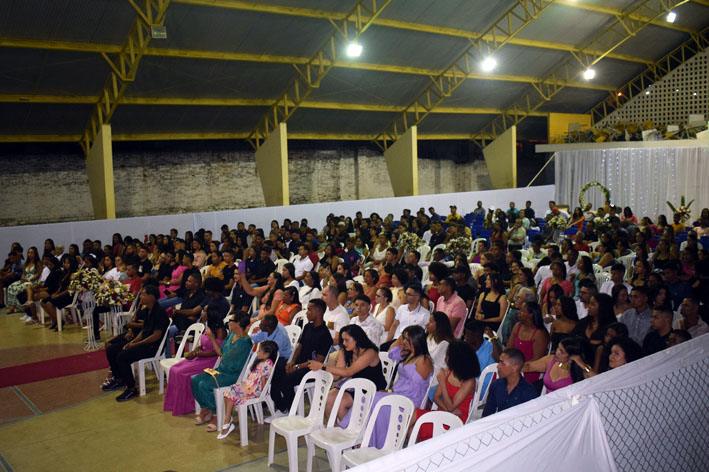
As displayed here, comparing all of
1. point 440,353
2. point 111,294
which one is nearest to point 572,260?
point 440,353

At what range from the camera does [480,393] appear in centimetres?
469

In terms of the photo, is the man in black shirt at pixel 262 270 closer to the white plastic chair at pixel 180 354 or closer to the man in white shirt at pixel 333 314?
the white plastic chair at pixel 180 354

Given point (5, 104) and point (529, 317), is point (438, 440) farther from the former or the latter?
point (5, 104)

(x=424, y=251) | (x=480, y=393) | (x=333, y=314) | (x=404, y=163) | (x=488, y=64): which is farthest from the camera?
(x=404, y=163)

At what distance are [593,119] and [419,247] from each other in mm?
17990

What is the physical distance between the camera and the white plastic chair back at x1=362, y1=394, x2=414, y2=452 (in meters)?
3.92

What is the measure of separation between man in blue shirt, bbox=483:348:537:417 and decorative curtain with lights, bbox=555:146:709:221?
14703 millimetres

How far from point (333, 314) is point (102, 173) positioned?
10960 millimetres

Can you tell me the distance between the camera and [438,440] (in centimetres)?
208

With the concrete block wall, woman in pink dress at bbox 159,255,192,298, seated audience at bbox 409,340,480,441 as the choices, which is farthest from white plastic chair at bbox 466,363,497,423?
the concrete block wall

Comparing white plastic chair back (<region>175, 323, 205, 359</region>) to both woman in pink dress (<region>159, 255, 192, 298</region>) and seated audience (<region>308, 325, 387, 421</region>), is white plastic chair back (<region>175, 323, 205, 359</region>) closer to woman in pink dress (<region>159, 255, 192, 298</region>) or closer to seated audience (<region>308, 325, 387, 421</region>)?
seated audience (<region>308, 325, 387, 421</region>)

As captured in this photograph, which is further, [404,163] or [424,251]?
[404,163]

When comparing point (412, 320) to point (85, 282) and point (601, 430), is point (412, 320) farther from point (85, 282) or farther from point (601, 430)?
point (85, 282)

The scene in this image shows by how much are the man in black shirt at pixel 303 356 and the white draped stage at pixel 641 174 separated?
14269mm
